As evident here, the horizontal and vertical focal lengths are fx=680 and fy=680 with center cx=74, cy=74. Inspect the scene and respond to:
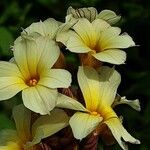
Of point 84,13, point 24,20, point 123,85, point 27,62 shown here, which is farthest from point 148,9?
point 27,62

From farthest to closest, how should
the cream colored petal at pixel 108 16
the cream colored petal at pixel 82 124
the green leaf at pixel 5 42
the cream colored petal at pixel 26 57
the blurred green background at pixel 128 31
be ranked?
1. the blurred green background at pixel 128 31
2. the green leaf at pixel 5 42
3. the cream colored petal at pixel 108 16
4. the cream colored petal at pixel 26 57
5. the cream colored petal at pixel 82 124

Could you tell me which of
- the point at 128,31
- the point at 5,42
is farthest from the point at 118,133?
the point at 128,31

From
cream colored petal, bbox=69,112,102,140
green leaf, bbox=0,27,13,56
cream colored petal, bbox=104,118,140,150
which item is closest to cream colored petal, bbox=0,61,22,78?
cream colored petal, bbox=69,112,102,140

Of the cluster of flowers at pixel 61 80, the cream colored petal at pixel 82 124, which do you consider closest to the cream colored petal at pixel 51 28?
the cluster of flowers at pixel 61 80

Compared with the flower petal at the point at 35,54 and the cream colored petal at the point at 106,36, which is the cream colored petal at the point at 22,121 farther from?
the cream colored petal at the point at 106,36

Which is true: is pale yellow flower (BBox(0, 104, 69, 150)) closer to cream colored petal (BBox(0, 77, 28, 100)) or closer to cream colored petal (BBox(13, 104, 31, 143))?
cream colored petal (BBox(13, 104, 31, 143))

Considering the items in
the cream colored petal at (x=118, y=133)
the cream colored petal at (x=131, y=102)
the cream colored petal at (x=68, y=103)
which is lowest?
the cream colored petal at (x=118, y=133)

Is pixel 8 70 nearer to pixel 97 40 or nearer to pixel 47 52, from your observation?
pixel 47 52
